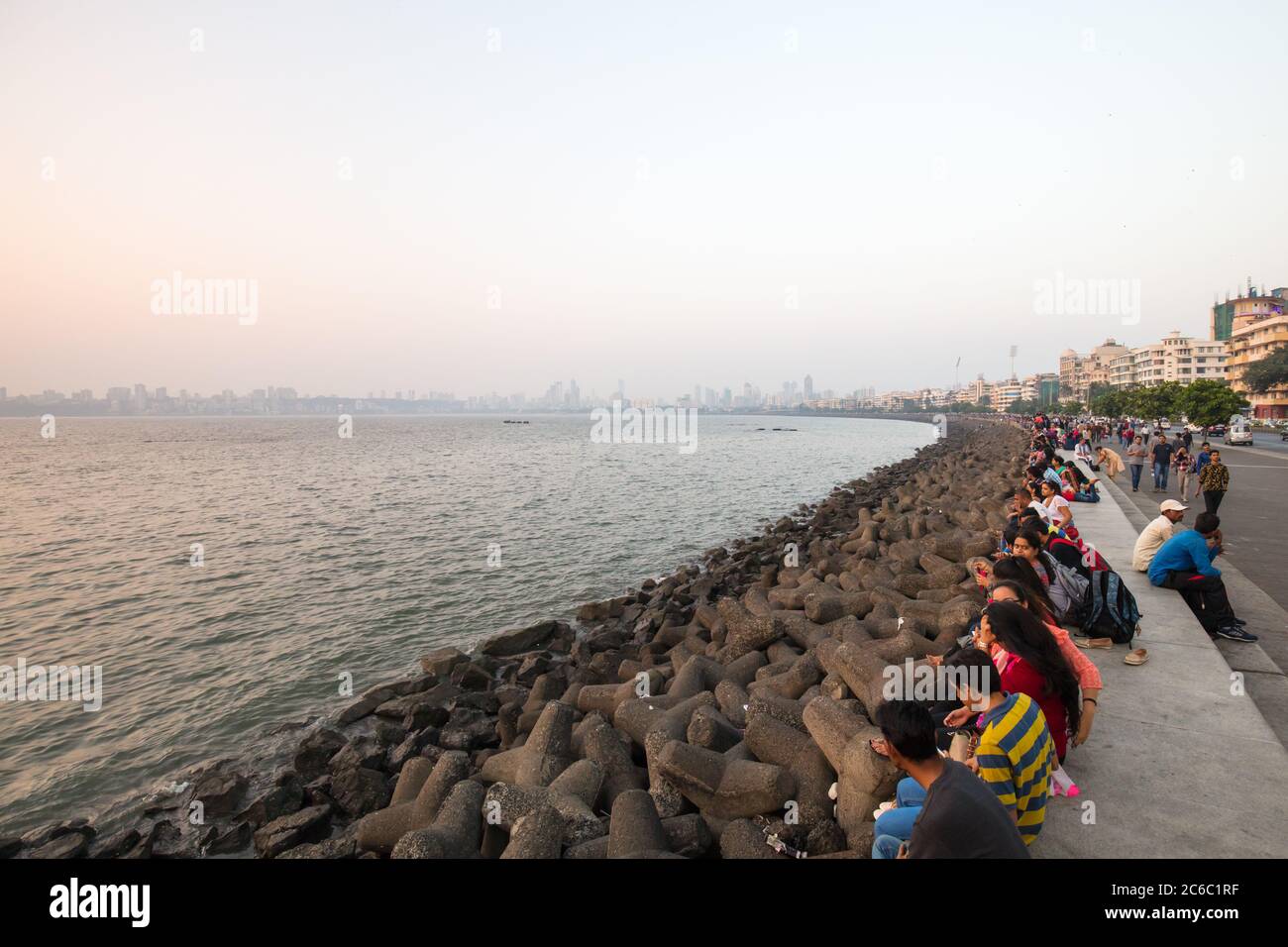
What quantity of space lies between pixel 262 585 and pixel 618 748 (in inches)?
525

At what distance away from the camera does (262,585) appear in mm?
15227

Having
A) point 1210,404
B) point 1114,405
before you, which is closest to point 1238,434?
point 1210,404

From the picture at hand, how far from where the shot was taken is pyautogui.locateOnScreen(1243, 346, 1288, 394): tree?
5850 centimetres

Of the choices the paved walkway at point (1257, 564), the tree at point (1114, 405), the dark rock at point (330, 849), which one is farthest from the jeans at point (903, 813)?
the tree at point (1114, 405)

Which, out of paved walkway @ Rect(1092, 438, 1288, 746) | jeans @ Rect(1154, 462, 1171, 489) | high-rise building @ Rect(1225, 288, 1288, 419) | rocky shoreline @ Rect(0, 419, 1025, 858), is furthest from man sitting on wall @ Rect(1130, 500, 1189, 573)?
high-rise building @ Rect(1225, 288, 1288, 419)

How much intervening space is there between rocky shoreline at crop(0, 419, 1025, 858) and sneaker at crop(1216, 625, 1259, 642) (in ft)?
8.03

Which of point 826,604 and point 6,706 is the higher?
point 826,604

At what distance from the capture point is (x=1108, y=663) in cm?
571

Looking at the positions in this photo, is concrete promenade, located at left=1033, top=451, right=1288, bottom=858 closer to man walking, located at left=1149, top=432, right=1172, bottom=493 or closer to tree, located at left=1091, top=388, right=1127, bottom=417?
man walking, located at left=1149, top=432, right=1172, bottom=493

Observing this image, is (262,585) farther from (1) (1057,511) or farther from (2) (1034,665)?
(1) (1057,511)
